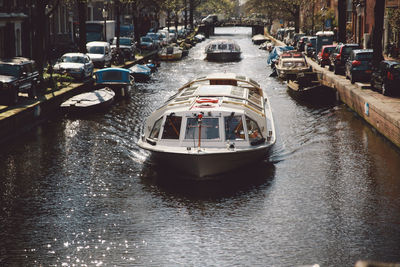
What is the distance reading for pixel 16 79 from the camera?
101 feet

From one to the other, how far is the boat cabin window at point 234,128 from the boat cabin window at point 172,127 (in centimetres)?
156

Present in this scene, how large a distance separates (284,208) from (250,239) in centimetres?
272

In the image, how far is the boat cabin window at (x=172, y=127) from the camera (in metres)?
21.5

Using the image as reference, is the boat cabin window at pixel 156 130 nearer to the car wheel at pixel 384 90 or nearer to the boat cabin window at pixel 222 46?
the car wheel at pixel 384 90

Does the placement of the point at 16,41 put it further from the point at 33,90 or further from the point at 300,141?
the point at 300,141

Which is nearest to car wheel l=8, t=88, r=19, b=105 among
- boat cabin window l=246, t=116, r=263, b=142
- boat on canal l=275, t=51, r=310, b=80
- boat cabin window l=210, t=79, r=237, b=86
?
boat cabin window l=210, t=79, r=237, b=86

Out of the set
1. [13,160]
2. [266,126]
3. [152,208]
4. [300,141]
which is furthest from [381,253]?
[13,160]

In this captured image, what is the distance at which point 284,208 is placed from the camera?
18.6 metres

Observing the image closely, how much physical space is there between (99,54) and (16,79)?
2026 centimetres

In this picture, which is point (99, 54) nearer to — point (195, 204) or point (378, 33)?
point (378, 33)

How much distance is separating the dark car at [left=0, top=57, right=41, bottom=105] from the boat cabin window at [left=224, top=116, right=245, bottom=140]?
12804 mm

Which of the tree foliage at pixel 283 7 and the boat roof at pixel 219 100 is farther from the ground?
the tree foliage at pixel 283 7

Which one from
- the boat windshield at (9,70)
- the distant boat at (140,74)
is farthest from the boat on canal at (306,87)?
the boat windshield at (9,70)

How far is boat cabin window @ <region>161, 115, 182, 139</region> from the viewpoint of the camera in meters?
21.5
